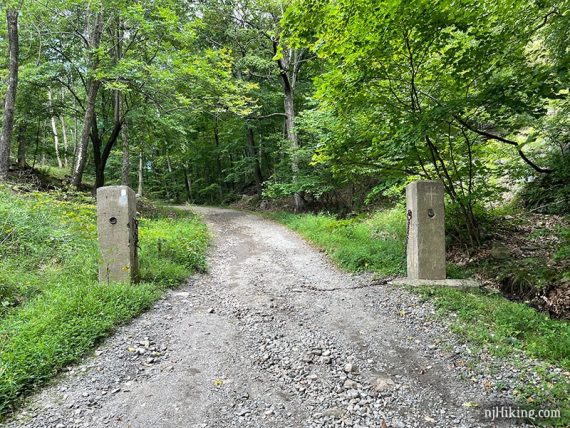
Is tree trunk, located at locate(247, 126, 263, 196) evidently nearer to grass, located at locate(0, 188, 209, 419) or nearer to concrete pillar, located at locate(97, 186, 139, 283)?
grass, located at locate(0, 188, 209, 419)

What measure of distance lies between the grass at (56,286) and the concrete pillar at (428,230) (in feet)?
13.7

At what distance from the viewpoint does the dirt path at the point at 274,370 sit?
8.48 ft

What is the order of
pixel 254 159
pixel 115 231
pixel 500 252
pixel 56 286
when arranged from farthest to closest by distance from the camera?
pixel 254 159
pixel 500 252
pixel 115 231
pixel 56 286

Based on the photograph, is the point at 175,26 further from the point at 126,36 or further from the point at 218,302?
the point at 218,302

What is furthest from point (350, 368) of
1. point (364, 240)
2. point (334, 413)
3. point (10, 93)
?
point (10, 93)

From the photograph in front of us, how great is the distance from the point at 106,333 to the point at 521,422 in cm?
410

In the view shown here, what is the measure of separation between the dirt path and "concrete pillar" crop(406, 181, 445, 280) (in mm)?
619

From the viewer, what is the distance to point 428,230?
514 cm

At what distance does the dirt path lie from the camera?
2.58m

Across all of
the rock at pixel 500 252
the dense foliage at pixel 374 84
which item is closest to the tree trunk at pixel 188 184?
A: the dense foliage at pixel 374 84

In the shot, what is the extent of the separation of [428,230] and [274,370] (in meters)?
3.33

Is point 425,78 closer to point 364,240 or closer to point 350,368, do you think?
point 364,240

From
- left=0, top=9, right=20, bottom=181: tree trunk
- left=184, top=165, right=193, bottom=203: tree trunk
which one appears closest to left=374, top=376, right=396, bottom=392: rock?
left=0, top=9, right=20, bottom=181: tree trunk

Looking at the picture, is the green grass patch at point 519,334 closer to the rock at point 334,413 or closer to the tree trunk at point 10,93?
the rock at point 334,413
